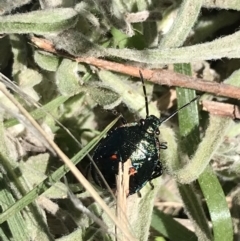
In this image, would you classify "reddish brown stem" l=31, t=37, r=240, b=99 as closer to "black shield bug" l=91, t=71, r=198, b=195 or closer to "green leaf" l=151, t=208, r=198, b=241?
"black shield bug" l=91, t=71, r=198, b=195

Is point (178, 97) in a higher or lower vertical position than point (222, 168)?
higher

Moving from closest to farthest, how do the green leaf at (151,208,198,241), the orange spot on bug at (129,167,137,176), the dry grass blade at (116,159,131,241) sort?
Result: the dry grass blade at (116,159,131,241)
the orange spot on bug at (129,167,137,176)
the green leaf at (151,208,198,241)

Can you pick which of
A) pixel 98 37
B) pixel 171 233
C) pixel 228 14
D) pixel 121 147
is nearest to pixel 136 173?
pixel 121 147

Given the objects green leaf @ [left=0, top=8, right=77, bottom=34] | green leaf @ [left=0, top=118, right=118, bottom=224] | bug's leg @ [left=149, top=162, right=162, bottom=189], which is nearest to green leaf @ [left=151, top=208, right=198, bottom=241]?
A: bug's leg @ [left=149, top=162, right=162, bottom=189]

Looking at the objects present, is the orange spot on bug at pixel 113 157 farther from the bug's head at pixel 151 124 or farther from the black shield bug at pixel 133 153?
the bug's head at pixel 151 124

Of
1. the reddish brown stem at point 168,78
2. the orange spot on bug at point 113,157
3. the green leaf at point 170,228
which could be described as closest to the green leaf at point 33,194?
the orange spot on bug at point 113,157

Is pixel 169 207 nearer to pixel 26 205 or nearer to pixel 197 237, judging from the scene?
pixel 197 237

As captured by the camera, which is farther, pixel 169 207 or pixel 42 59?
pixel 169 207

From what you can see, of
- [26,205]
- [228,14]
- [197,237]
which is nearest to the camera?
[26,205]
